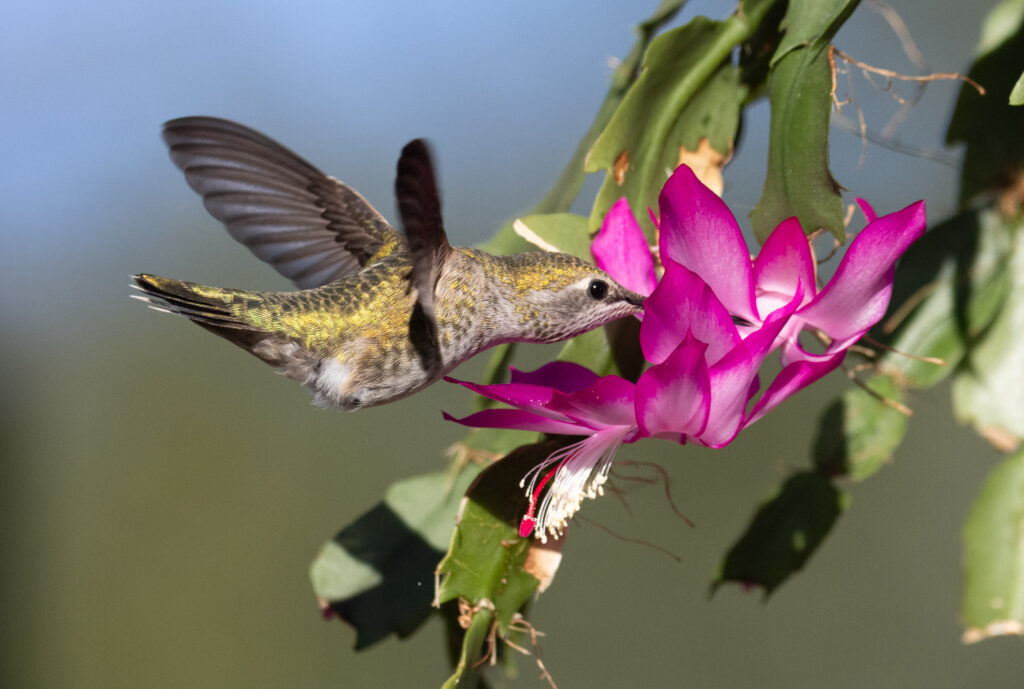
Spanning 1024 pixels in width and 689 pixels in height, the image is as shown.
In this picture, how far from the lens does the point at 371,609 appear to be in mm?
1013

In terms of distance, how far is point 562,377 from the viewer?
2.41 ft

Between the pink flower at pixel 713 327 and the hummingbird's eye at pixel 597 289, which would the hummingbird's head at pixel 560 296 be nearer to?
the hummingbird's eye at pixel 597 289

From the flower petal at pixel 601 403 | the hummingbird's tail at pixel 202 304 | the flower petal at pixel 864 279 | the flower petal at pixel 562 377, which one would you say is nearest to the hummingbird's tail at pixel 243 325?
the hummingbird's tail at pixel 202 304

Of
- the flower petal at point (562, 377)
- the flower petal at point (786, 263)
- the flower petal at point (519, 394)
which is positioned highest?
the flower petal at point (786, 263)

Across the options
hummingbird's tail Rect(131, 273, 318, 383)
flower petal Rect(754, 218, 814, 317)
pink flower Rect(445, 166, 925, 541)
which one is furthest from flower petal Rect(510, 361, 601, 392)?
hummingbird's tail Rect(131, 273, 318, 383)

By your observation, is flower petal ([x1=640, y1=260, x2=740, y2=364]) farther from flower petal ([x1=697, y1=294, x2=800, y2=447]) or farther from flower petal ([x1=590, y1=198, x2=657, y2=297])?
flower petal ([x1=590, y1=198, x2=657, y2=297])

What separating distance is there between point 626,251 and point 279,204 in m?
0.40

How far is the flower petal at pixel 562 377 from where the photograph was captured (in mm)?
731

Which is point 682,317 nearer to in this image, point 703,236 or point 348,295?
point 703,236

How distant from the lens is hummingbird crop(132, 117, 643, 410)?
0.82 meters

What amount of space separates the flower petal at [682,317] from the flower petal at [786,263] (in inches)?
3.2

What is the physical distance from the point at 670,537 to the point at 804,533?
2299mm

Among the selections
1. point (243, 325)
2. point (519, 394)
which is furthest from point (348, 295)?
point (519, 394)

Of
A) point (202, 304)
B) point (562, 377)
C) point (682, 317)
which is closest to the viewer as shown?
point (682, 317)
